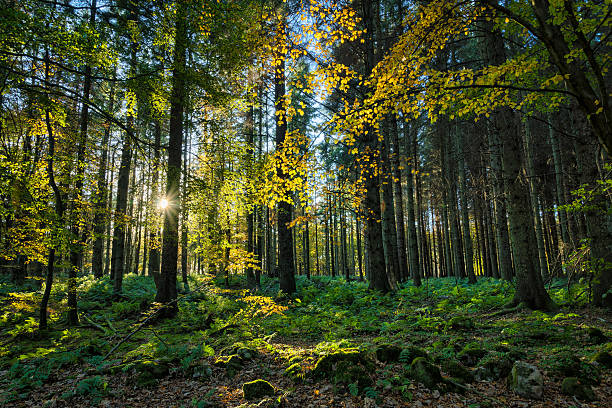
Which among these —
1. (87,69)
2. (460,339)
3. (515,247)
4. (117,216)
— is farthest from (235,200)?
(515,247)

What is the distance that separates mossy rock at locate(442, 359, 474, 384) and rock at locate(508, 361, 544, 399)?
0.49 meters

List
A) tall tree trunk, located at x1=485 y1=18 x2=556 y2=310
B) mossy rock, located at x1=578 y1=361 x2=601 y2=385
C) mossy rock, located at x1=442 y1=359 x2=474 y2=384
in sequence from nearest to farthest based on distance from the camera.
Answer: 1. mossy rock, located at x1=578 y1=361 x2=601 y2=385
2. mossy rock, located at x1=442 y1=359 x2=474 y2=384
3. tall tree trunk, located at x1=485 y1=18 x2=556 y2=310

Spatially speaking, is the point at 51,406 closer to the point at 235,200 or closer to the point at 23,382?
the point at 23,382

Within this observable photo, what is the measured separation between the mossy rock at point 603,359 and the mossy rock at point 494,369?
1097 mm

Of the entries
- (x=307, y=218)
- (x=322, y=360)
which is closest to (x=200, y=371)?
(x=322, y=360)

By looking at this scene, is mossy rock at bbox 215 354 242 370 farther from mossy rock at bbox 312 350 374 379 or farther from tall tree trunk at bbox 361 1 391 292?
tall tree trunk at bbox 361 1 391 292

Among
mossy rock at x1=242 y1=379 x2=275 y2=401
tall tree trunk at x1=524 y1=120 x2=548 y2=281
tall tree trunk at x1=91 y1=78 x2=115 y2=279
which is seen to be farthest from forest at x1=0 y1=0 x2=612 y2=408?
tall tree trunk at x1=524 y1=120 x2=548 y2=281

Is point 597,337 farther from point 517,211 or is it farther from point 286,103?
point 286,103

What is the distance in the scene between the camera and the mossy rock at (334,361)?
14.1 feet

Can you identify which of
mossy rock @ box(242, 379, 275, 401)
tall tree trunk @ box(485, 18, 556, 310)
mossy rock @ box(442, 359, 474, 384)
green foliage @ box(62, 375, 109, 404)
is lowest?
green foliage @ box(62, 375, 109, 404)

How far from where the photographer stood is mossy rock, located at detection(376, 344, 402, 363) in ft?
15.2

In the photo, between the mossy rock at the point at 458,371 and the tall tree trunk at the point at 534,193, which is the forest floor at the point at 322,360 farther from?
the tall tree trunk at the point at 534,193

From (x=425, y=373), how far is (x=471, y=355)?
1.21m

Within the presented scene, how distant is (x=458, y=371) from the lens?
4.02 meters
